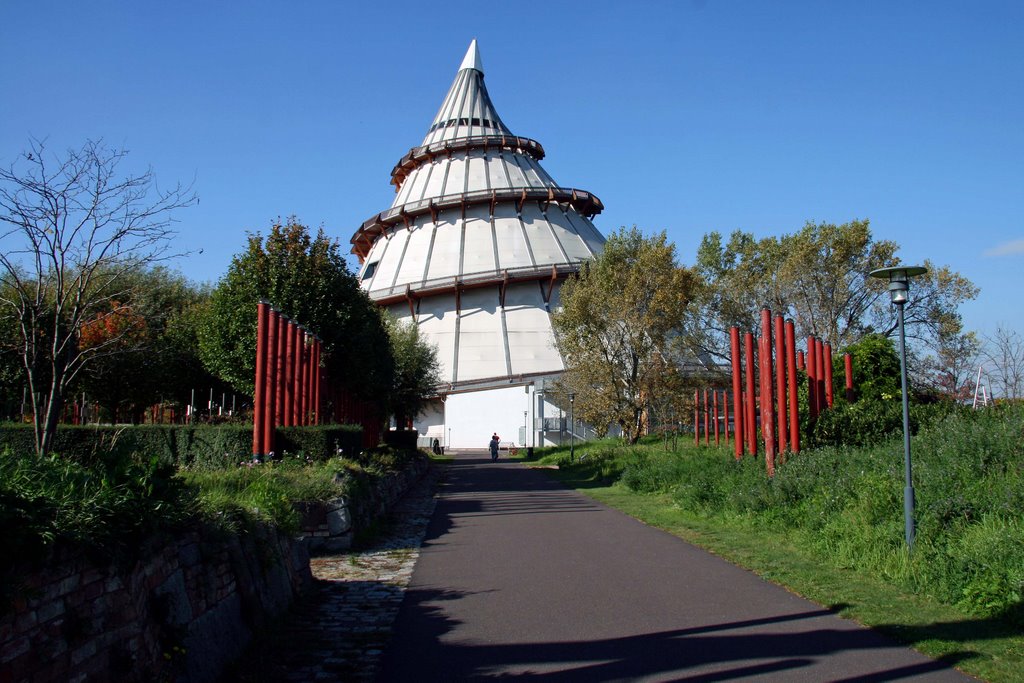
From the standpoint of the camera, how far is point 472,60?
231 ft

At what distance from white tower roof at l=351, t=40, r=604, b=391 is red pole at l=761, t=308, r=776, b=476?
37456 millimetres

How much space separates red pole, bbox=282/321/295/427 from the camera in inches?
723

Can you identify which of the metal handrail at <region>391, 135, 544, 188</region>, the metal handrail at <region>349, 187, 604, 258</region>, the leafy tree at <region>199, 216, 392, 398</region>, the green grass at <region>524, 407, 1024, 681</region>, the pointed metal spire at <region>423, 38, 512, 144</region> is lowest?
the green grass at <region>524, 407, 1024, 681</region>

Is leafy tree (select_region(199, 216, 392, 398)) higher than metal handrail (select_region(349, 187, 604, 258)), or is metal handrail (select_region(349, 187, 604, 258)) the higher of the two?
metal handrail (select_region(349, 187, 604, 258))

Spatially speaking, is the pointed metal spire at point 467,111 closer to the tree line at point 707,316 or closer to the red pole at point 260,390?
the tree line at point 707,316

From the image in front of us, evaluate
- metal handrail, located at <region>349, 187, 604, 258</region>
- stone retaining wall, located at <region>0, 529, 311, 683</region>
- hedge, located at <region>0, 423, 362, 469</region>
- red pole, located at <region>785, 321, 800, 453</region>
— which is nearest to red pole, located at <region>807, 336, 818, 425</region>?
red pole, located at <region>785, 321, 800, 453</region>

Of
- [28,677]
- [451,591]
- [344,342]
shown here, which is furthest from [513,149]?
[28,677]

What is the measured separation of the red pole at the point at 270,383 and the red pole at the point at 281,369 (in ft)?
0.43

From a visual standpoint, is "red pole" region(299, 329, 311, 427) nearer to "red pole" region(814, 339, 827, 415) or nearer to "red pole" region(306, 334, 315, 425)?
"red pole" region(306, 334, 315, 425)

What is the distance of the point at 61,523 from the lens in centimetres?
422

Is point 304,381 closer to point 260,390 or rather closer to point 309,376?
point 309,376

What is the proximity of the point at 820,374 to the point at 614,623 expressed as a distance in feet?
47.9

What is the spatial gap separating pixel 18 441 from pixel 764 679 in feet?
54.2

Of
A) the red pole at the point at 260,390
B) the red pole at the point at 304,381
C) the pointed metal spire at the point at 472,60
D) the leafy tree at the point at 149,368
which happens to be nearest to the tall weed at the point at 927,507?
the red pole at the point at 260,390
